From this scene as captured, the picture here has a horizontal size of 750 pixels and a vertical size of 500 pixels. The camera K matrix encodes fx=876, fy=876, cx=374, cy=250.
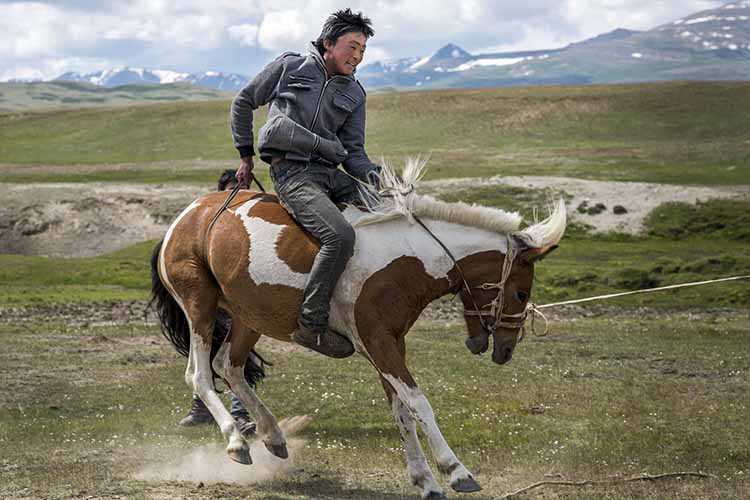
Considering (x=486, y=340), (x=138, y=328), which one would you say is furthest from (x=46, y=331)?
(x=486, y=340)

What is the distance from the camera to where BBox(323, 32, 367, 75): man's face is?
8.39 metres

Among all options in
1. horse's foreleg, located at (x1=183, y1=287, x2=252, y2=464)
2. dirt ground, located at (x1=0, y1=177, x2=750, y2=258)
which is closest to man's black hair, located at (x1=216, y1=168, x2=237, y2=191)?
horse's foreleg, located at (x1=183, y1=287, x2=252, y2=464)

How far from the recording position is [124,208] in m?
45.6

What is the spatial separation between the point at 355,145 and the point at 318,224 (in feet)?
4.02

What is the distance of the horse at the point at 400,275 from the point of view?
7.93 meters

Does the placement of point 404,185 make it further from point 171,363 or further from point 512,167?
point 512,167

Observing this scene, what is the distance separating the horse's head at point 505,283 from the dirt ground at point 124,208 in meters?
34.3

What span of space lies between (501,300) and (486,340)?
48cm

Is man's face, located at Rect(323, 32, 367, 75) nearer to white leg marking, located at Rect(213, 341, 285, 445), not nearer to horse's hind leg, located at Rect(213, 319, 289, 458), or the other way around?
horse's hind leg, located at Rect(213, 319, 289, 458)

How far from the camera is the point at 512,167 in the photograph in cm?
6025

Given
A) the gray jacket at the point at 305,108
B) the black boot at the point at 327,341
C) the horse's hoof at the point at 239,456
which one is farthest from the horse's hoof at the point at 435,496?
the gray jacket at the point at 305,108

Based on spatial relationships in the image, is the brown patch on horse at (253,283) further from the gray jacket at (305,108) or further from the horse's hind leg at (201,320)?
the gray jacket at (305,108)

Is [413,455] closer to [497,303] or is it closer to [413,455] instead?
[413,455]

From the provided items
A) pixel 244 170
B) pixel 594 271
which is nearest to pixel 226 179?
pixel 244 170
